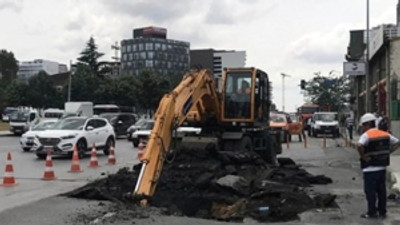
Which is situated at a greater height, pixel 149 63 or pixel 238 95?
pixel 149 63

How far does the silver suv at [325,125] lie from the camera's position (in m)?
48.5

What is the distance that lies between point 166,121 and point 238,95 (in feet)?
19.4

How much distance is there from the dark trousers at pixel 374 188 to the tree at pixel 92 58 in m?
107

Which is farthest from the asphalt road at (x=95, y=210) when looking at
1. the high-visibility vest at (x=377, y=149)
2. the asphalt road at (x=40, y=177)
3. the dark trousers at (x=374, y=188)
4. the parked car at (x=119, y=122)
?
the parked car at (x=119, y=122)

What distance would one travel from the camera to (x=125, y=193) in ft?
39.4

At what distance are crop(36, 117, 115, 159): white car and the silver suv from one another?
85.5 ft

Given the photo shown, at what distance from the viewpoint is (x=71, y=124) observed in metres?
24.9

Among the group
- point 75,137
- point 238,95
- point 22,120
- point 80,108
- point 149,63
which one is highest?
point 149,63

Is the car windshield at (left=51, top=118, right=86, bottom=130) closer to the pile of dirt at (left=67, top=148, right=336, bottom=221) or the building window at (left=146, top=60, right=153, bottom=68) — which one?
the pile of dirt at (left=67, top=148, right=336, bottom=221)

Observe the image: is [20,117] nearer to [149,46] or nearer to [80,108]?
[80,108]

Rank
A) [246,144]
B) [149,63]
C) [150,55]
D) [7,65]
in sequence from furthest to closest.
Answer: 1. [149,63]
2. [150,55]
3. [7,65]
4. [246,144]

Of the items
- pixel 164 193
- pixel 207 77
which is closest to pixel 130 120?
pixel 207 77

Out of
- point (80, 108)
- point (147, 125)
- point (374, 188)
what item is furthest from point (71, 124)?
point (80, 108)

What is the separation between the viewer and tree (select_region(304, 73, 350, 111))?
8975 centimetres
